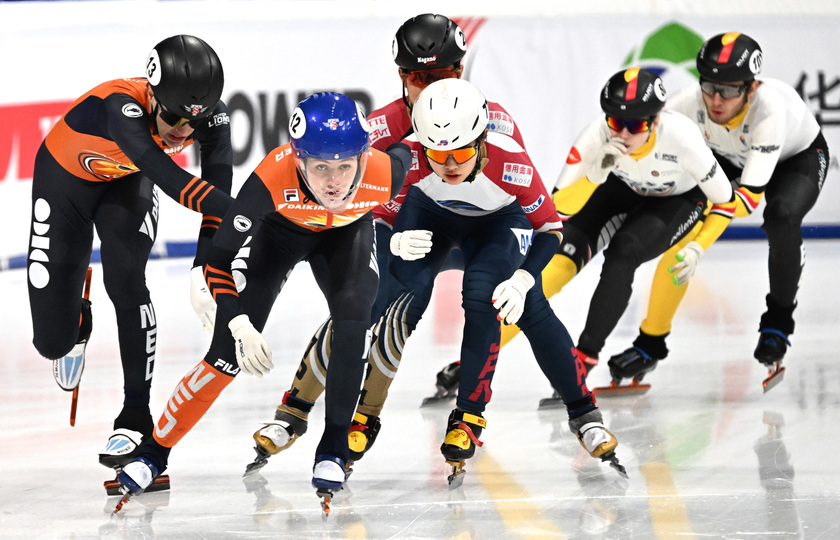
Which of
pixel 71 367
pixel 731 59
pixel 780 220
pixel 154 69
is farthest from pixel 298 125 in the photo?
pixel 780 220

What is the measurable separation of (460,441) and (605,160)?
2048 mm

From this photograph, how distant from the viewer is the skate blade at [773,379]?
17.1ft

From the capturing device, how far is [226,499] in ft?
12.4

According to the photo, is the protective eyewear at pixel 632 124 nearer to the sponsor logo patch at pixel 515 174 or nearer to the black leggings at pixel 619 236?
the black leggings at pixel 619 236

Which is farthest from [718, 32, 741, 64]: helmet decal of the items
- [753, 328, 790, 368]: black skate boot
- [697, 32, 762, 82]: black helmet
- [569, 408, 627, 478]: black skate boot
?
[569, 408, 627, 478]: black skate boot

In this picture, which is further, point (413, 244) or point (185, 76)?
point (413, 244)

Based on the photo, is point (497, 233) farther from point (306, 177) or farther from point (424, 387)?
point (424, 387)

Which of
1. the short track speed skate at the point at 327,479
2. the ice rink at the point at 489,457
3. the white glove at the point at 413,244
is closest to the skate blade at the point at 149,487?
the ice rink at the point at 489,457

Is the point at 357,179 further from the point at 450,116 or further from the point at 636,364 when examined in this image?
the point at 636,364

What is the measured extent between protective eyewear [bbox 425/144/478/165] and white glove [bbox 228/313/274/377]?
1005 millimetres

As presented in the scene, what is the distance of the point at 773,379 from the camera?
528 centimetres

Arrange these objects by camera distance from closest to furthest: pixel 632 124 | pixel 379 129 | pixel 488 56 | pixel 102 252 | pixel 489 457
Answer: pixel 102 252 < pixel 489 457 < pixel 379 129 < pixel 632 124 < pixel 488 56

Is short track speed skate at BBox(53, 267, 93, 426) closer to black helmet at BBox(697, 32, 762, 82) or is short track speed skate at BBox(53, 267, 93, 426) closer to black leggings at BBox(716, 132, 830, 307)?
black helmet at BBox(697, 32, 762, 82)

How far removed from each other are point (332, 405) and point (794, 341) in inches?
142
